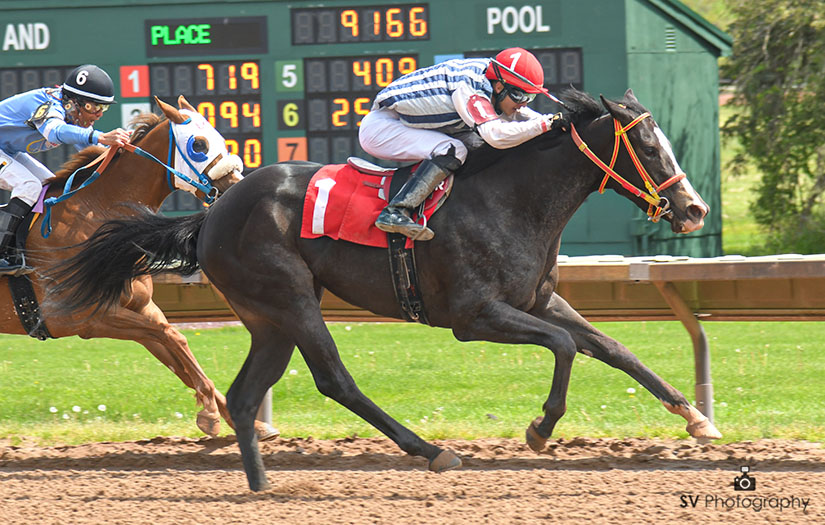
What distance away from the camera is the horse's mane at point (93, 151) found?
613 centimetres

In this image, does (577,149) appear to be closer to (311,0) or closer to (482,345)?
(482,345)

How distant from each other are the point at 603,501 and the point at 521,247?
3.78ft

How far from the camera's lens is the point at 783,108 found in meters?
14.3

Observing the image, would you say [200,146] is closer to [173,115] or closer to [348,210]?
[173,115]

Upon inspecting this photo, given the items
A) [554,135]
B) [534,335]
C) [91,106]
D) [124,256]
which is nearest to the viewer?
[534,335]

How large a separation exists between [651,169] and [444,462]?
1.55m

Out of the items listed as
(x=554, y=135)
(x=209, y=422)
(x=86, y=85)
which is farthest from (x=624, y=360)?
(x=86, y=85)

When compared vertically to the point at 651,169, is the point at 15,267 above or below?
below

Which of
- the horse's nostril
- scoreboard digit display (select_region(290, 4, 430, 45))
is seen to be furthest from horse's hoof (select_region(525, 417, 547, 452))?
scoreboard digit display (select_region(290, 4, 430, 45))

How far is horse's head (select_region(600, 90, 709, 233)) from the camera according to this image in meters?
4.91

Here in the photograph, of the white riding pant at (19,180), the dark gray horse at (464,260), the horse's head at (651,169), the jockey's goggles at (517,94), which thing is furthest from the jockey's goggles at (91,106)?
the horse's head at (651,169)

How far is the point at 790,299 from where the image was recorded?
227 inches

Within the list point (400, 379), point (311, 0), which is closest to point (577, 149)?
point (400, 379)

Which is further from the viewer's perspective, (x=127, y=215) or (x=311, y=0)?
(x=311, y=0)
